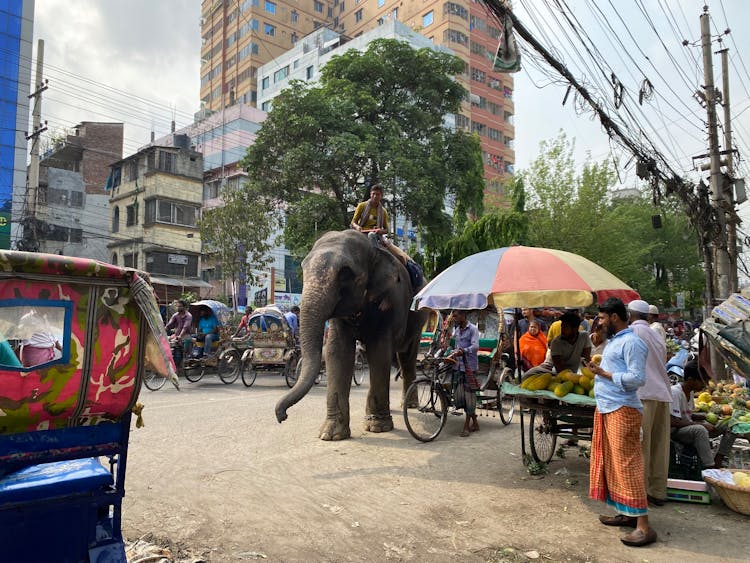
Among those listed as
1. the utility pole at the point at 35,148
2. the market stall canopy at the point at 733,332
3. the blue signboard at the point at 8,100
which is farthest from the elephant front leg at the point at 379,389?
the blue signboard at the point at 8,100

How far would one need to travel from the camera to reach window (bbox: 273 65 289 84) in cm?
5397

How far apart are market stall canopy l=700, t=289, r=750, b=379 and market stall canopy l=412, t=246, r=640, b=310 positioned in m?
0.98

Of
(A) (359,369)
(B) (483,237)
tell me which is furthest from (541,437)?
(B) (483,237)

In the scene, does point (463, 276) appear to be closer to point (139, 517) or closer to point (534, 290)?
point (534, 290)

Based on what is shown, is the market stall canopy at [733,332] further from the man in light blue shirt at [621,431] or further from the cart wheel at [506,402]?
the cart wheel at [506,402]

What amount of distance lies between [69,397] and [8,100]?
33.2 meters

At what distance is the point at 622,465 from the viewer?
14.4ft

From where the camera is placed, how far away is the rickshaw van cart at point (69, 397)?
A: 8.31 feet

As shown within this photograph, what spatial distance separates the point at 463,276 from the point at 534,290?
3.04ft

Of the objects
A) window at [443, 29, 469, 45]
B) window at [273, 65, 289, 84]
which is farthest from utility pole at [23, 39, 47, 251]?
window at [443, 29, 469, 45]

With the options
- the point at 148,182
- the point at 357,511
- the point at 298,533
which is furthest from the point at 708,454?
the point at 148,182

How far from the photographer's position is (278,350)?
44.7 ft

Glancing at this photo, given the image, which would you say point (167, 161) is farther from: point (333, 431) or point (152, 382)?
point (333, 431)

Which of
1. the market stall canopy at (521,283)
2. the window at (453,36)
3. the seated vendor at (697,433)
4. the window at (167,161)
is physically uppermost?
the window at (453,36)
